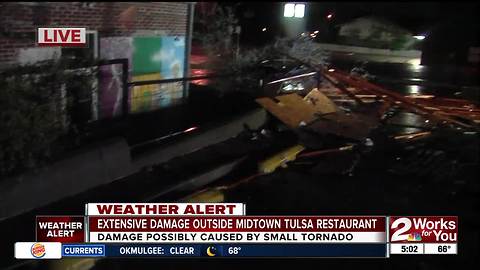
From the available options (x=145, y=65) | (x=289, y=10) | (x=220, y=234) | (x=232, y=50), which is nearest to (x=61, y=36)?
(x=145, y=65)

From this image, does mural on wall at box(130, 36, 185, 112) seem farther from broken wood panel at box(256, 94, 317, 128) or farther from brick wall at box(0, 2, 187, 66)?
broken wood panel at box(256, 94, 317, 128)

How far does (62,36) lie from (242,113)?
0.84 metres

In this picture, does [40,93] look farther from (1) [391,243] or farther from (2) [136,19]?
(1) [391,243]

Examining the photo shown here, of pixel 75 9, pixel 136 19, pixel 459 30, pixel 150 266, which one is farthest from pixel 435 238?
pixel 75 9

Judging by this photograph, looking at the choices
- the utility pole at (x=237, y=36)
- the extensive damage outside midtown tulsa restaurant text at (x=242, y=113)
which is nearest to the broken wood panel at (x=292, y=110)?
the extensive damage outside midtown tulsa restaurant text at (x=242, y=113)

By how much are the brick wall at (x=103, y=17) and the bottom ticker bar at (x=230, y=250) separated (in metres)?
0.90

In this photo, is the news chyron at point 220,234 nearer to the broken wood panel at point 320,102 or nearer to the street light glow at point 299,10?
the broken wood panel at point 320,102

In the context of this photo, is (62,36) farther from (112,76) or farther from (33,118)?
(33,118)

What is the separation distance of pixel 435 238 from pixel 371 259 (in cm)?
28

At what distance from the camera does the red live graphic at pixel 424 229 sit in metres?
2.08

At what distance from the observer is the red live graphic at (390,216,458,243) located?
2.08 m

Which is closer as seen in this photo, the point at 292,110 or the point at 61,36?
the point at 61,36

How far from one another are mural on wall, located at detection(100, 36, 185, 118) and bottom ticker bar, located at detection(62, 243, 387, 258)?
0.60 meters

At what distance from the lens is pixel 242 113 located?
2.27 m
